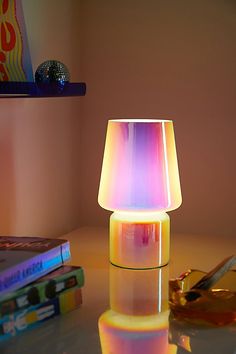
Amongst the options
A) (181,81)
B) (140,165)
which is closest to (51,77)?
(140,165)

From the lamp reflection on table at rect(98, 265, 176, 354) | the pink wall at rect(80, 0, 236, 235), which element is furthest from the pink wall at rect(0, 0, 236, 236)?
the lamp reflection on table at rect(98, 265, 176, 354)

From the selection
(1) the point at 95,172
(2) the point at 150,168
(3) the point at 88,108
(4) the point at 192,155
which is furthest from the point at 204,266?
(3) the point at 88,108

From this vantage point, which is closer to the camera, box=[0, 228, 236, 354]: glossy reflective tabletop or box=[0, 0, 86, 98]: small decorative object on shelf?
box=[0, 228, 236, 354]: glossy reflective tabletop

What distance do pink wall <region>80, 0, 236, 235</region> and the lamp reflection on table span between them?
0.40 metres

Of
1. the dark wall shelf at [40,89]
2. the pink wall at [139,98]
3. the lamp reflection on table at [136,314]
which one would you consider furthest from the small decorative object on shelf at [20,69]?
the lamp reflection on table at [136,314]

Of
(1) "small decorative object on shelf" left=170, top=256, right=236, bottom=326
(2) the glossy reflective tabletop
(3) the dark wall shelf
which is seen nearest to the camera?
(2) the glossy reflective tabletop

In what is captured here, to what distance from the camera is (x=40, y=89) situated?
1.21 metres

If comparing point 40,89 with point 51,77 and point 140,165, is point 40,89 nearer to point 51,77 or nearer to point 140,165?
point 51,77

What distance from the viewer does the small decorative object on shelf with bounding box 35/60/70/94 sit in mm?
1198

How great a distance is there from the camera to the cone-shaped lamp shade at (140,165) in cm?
123

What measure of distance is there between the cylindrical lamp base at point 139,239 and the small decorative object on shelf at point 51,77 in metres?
0.33

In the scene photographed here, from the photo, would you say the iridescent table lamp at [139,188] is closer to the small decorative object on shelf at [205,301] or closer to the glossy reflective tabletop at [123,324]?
the glossy reflective tabletop at [123,324]

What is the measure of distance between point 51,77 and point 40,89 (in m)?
0.04

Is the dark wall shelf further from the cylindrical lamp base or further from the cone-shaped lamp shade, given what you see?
the cylindrical lamp base
